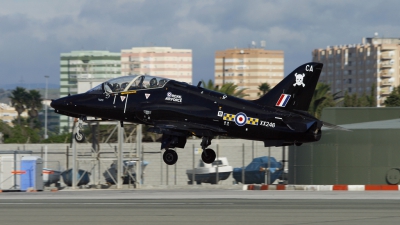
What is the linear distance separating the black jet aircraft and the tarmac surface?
2.78 meters

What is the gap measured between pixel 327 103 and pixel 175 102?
52263 mm

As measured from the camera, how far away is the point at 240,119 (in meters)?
30.5

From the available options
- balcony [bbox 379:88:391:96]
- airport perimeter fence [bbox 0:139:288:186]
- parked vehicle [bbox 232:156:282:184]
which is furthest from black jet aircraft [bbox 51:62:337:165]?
balcony [bbox 379:88:391:96]

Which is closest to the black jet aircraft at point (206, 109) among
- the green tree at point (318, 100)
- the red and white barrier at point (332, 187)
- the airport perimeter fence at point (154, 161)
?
the red and white barrier at point (332, 187)

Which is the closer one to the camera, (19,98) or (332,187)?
(332,187)

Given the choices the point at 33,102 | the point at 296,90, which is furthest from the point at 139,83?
the point at 33,102

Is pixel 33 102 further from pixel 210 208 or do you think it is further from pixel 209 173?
pixel 210 208

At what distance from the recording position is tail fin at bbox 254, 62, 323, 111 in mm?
30672

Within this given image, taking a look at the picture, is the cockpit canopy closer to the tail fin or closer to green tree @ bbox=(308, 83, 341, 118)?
the tail fin

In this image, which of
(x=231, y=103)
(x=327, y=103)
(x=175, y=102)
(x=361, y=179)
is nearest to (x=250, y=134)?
(x=231, y=103)

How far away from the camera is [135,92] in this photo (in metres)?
31.2

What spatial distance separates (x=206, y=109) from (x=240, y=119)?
1.54 metres

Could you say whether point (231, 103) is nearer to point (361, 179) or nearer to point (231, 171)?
point (361, 179)

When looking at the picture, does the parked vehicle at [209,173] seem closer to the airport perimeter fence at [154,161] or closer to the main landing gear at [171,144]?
the airport perimeter fence at [154,161]
